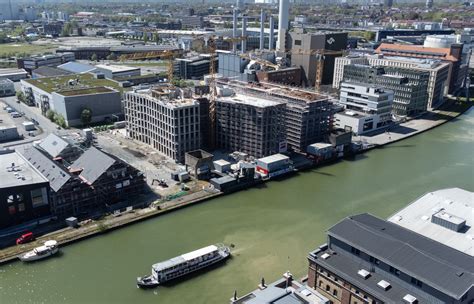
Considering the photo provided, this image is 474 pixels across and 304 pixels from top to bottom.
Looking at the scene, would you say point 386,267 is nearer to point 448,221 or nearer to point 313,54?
point 448,221

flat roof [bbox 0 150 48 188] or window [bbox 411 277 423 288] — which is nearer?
window [bbox 411 277 423 288]

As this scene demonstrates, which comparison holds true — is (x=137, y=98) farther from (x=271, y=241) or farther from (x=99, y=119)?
(x=271, y=241)

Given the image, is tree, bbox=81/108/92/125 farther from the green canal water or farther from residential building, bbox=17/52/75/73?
residential building, bbox=17/52/75/73

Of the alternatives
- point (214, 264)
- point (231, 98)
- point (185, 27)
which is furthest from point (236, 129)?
point (185, 27)

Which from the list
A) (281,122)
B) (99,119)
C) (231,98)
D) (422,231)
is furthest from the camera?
(99,119)

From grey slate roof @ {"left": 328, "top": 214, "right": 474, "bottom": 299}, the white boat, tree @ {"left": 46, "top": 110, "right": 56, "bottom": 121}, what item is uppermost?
grey slate roof @ {"left": 328, "top": 214, "right": 474, "bottom": 299}

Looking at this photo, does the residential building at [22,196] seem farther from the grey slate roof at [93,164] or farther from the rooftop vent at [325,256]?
the rooftop vent at [325,256]

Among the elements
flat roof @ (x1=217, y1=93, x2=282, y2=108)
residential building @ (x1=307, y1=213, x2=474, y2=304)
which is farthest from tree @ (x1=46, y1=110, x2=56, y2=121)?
residential building @ (x1=307, y1=213, x2=474, y2=304)
